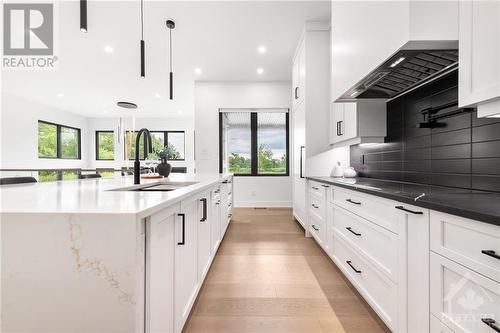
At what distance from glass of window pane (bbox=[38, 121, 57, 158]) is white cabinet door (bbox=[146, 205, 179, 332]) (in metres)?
8.60

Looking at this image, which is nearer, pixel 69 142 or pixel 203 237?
pixel 203 237

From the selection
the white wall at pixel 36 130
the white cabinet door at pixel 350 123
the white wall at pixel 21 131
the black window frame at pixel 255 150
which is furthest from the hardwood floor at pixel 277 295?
the white wall at pixel 21 131

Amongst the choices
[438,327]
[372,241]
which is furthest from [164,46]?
[438,327]

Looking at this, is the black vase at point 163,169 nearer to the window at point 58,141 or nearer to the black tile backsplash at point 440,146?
the black tile backsplash at point 440,146

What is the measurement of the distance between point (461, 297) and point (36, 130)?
943 cm

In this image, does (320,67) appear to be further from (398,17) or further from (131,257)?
(131,257)

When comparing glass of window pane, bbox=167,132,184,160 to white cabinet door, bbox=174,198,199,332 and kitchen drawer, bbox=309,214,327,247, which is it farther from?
white cabinet door, bbox=174,198,199,332

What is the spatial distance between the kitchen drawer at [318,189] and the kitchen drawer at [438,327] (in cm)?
144

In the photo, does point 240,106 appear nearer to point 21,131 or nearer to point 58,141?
point 21,131

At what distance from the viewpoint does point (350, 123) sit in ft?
8.50

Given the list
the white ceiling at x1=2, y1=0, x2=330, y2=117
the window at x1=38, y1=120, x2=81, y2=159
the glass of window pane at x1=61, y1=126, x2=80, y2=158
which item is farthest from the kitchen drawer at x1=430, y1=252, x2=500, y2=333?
the glass of window pane at x1=61, y1=126, x2=80, y2=158

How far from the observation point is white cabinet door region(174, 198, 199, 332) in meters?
A: 1.19

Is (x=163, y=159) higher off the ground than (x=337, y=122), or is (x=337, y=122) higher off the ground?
(x=337, y=122)

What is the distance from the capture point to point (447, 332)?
0.94 m
